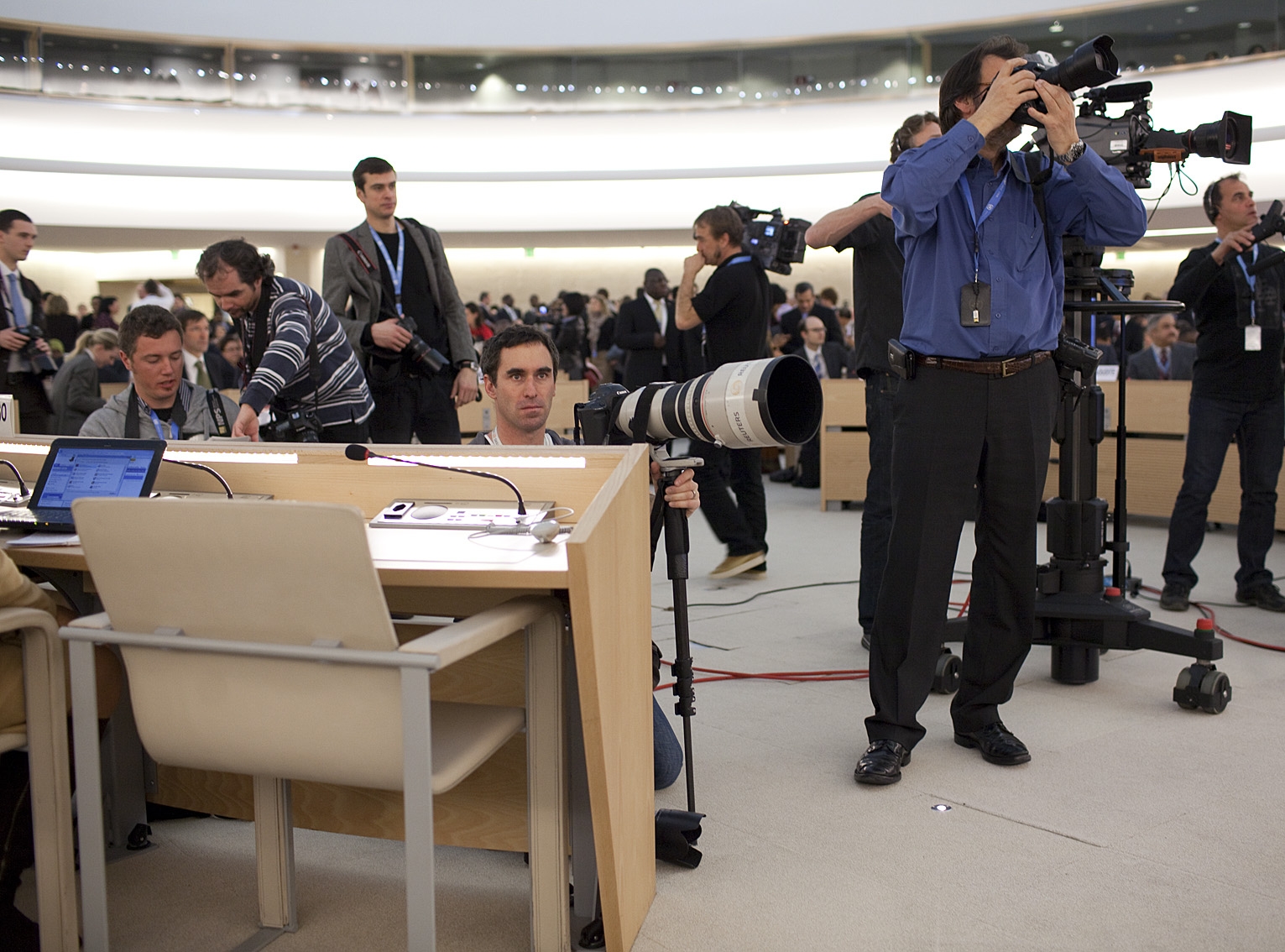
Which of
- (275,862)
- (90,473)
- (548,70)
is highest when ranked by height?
(548,70)

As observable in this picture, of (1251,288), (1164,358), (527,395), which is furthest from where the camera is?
(1164,358)

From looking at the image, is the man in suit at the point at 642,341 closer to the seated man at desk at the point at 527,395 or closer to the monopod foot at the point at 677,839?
the seated man at desk at the point at 527,395

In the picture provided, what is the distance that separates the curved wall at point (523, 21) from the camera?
12141mm

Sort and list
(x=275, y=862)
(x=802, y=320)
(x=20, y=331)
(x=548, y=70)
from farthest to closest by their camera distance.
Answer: (x=548, y=70)
(x=802, y=320)
(x=20, y=331)
(x=275, y=862)

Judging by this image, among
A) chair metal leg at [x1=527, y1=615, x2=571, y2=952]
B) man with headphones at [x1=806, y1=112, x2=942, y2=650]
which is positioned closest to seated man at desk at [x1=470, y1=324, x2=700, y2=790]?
A: chair metal leg at [x1=527, y1=615, x2=571, y2=952]

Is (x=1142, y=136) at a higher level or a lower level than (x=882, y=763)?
higher

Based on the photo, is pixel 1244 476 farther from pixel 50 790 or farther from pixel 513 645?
pixel 50 790

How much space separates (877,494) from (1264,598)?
5.25 ft

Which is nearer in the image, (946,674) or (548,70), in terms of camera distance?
(946,674)

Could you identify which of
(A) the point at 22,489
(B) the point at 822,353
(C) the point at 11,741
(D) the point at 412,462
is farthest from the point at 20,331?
(B) the point at 822,353

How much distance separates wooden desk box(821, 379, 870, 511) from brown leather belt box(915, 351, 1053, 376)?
402 centimetres

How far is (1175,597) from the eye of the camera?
3830mm

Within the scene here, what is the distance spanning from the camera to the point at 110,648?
1.80 m

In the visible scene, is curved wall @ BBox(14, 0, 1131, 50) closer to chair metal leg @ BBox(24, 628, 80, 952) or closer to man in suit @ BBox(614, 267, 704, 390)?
man in suit @ BBox(614, 267, 704, 390)
